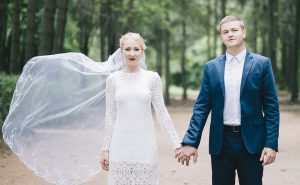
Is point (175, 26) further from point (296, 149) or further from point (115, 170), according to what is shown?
point (115, 170)

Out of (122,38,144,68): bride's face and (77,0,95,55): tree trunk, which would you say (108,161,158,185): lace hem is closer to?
(122,38,144,68): bride's face

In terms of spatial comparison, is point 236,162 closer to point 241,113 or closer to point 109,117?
point 241,113

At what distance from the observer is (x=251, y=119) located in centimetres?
476

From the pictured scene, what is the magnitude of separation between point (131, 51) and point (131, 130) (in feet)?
2.21

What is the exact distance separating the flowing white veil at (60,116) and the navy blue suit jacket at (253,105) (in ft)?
7.97

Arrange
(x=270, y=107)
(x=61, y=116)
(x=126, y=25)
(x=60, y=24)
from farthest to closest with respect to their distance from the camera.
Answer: (x=126, y=25) → (x=60, y=24) → (x=61, y=116) → (x=270, y=107)

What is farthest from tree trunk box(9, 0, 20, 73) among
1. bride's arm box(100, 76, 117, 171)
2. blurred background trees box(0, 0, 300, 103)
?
bride's arm box(100, 76, 117, 171)

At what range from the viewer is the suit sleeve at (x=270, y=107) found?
15.5 feet

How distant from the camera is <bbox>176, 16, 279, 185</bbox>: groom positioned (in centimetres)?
474

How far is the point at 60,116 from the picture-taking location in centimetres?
772

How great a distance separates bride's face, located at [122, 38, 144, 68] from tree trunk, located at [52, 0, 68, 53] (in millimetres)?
13062

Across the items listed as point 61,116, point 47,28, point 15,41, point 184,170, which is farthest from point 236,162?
point 15,41

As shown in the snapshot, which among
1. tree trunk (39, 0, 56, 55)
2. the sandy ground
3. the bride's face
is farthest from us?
tree trunk (39, 0, 56, 55)

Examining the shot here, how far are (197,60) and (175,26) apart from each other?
1134 inches
